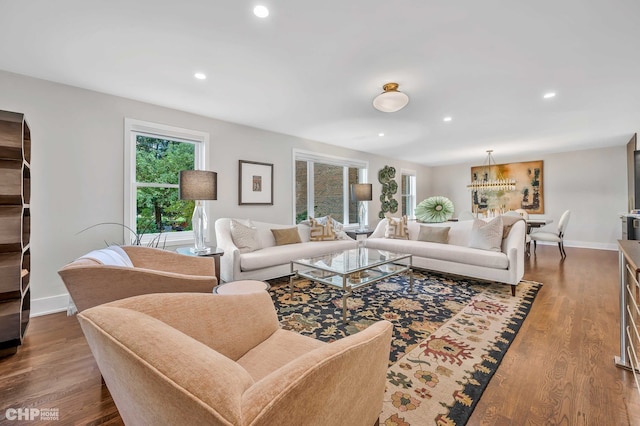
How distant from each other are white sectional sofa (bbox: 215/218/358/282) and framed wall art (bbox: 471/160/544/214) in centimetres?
576

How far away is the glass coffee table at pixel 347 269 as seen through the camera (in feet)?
8.71

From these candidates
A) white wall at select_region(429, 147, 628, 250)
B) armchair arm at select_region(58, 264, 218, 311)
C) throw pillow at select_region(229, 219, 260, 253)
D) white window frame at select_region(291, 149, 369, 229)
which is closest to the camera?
armchair arm at select_region(58, 264, 218, 311)

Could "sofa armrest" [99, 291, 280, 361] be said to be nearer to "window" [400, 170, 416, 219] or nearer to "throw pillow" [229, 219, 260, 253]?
"throw pillow" [229, 219, 260, 253]

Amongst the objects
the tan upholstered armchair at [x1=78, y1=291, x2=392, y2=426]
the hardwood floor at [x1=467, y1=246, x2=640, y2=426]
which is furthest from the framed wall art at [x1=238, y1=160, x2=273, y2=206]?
the hardwood floor at [x1=467, y1=246, x2=640, y2=426]

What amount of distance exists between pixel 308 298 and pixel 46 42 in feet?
10.6

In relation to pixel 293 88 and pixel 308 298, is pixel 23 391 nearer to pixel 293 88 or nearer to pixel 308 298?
pixel 308 298

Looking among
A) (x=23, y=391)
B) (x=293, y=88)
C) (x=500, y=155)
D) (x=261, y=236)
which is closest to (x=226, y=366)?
(x=23, y=391)

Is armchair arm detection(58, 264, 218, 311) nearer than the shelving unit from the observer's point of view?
Yes

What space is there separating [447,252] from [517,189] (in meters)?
5.06

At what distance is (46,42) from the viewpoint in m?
2.09

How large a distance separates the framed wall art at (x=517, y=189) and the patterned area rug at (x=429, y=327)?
4462mm

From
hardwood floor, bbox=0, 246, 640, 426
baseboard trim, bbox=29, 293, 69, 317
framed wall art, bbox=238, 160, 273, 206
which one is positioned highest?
framed wall art, bbox=238, 160, 273, 206

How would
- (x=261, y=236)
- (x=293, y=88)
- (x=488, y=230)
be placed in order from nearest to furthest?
(x=293, y=88), (x=488, y=230), (x=261, y=236)

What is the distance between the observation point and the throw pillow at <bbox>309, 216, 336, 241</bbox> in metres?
4.48
